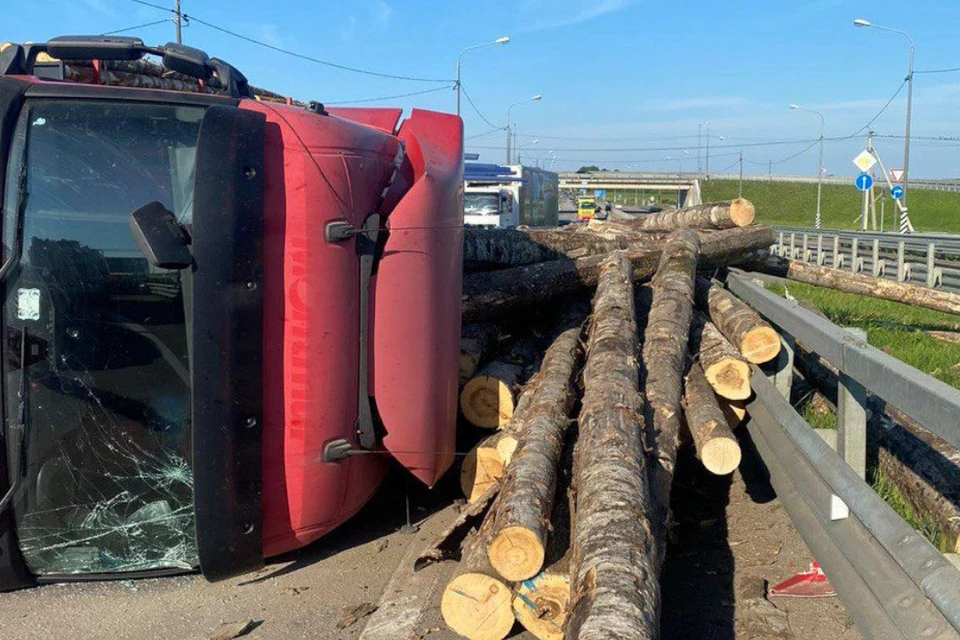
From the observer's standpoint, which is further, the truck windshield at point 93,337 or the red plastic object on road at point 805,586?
the red plastic object on road at point 805,586

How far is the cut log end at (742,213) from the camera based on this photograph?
33.0 feet

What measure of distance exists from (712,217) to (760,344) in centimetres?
497

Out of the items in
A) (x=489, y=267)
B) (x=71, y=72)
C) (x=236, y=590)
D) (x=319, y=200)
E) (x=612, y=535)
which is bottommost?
(x=236, y=590)

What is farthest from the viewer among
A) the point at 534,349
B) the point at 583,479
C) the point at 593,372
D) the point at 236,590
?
the point at 534,349

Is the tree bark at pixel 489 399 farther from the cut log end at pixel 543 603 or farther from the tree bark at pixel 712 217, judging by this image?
the tree bark at pixel 712 217

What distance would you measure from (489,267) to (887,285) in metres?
3.95

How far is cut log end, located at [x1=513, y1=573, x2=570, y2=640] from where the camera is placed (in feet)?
11.8

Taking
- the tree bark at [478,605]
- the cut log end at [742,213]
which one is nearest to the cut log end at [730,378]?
the tree bark at [478,605]

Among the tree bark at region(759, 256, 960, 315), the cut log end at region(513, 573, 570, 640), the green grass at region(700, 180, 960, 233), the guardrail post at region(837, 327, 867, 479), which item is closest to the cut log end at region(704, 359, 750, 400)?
the guardrail post at region(837, 327, 867, 479)

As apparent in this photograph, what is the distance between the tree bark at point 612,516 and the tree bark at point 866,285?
4490 millimetres

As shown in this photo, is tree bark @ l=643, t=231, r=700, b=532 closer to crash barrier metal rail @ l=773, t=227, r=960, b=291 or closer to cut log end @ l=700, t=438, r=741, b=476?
cut log end @ l=700, t=438, r=741, b=476

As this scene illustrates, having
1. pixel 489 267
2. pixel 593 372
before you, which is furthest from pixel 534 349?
pixel 593 372

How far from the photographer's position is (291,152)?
3912 mm

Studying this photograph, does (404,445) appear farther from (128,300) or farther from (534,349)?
(534,349)
